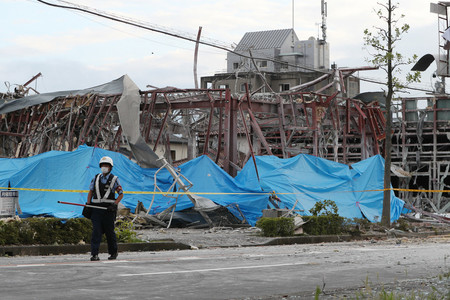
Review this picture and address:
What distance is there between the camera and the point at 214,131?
40031 millimetres

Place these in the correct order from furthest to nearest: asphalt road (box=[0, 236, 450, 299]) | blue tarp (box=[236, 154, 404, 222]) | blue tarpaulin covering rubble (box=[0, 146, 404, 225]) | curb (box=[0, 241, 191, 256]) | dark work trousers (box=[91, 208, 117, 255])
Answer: blue tarp (box=[236, 154, 404, 222]), blue tarpaulin covering rubble (box=[0, 146, 404, 225]), curb (box=[0, 241, 191, 256]), dark work trousers (box=[91, 208, 117, 255]), asphalt road (box=[0, 236, 450, 299])

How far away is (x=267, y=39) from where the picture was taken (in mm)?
109875

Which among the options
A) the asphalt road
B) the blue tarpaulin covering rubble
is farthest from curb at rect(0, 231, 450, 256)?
the blue tarpaulin covering rubble

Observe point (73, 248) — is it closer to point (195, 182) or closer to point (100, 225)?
point (100, 225)

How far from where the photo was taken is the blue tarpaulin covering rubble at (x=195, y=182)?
25047 mm

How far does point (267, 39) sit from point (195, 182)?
84.8m

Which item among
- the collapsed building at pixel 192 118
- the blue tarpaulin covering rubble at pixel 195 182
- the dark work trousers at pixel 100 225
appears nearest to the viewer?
the dark work trousers at pixel 100 225

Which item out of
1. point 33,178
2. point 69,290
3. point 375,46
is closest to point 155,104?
point 33,178

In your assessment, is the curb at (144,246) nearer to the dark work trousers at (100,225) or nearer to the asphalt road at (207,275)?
the asphalt road at (207,275)

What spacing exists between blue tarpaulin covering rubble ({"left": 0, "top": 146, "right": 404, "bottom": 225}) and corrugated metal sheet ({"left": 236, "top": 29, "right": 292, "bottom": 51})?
259ft

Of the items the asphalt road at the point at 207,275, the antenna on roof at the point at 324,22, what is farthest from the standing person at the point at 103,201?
the antenna on roof at the point at 324,22

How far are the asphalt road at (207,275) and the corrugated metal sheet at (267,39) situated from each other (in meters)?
94.2

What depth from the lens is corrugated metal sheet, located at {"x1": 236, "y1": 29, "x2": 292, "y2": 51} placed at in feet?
355

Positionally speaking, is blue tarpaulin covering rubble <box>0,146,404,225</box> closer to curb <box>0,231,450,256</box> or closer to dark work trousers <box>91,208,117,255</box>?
curb <box>0,231,450,256</box>
